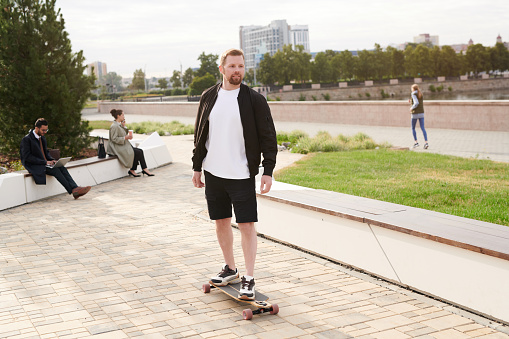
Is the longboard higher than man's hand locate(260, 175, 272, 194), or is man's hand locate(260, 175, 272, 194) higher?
man's hand locate(260, 175, 272, 194)

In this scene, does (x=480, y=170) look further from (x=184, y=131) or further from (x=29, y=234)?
(x=184, y=131)

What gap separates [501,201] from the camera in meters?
8.09

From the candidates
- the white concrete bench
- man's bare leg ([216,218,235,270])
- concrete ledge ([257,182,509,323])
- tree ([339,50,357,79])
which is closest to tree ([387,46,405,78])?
tree ([339,50,357,79])

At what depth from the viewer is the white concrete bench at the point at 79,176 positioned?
397 inches

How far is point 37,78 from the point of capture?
13180mm

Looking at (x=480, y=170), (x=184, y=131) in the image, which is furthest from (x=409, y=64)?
(x=480, y=170)

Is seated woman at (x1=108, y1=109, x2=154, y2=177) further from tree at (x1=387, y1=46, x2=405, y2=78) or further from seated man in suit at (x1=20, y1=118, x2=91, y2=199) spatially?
tree at (x1=387, y1=46, x2=405, y2=78)

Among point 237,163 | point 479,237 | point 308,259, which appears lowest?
point 308,259

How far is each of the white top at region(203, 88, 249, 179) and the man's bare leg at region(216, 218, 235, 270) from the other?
48 centimetres

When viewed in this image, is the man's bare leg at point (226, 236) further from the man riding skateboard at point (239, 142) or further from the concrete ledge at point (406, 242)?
the concrete ledge at point (406, 242)

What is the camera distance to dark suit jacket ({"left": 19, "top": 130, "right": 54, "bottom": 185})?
407 inches

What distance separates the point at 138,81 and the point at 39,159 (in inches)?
5062

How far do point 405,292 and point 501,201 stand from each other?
374 centimetres

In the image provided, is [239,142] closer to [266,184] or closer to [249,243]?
[266,184]
